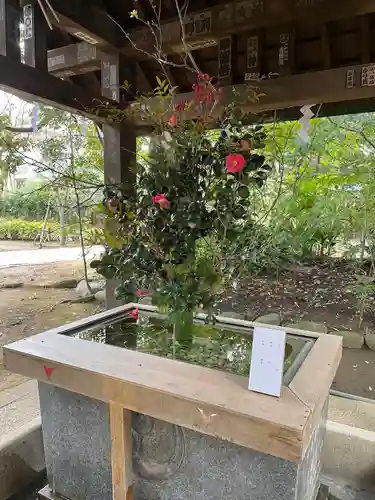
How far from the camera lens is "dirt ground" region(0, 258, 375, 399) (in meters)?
2.94

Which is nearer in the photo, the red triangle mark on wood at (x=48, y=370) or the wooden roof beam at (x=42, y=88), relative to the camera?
the red triangle mark on wood at (x=48, y=370)

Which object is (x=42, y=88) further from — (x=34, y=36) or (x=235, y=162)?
(x=235, y=162)

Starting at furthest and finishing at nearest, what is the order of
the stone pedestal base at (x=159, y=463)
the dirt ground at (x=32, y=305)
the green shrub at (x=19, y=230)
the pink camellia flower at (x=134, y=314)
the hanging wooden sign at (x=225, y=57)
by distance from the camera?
the green shrub at (x=19, y=230), the dirt ground at (x=32, y=305), the hanging wooden sign at (x=225, y=57), the pink camellia flower at (x=134, y=314), the stone pedestal base at (x=159, y=463)

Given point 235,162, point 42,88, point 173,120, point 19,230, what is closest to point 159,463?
point 235,162

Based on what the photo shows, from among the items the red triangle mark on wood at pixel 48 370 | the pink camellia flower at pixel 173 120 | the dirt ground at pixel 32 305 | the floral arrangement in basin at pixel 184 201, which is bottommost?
the dirt ground at pixel 32 305

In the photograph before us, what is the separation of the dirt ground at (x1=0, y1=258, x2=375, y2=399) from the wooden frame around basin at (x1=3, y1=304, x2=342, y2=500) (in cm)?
169

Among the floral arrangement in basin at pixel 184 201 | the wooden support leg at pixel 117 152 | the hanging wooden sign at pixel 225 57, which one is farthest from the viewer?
the wooden support leg at pixel 117 152

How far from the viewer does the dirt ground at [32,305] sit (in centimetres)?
353


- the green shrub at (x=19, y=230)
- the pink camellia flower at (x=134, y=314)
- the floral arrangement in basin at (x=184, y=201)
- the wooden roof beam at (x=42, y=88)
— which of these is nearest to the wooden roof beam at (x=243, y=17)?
the wooden roof beam at (x=42, y=88)

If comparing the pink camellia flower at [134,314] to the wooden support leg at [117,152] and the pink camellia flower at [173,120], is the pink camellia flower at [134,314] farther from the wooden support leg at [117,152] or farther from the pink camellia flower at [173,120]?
the wooden support leg at [117,152]

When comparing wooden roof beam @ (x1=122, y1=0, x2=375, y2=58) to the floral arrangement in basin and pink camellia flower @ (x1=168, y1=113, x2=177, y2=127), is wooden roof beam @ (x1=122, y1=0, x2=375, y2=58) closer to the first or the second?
the floral arrangement in basin

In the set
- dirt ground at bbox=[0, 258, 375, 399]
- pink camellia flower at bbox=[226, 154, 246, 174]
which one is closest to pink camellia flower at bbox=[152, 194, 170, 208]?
pink camellia flower at bbox=[226, 154, 246, 174]

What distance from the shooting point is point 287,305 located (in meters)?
3.73

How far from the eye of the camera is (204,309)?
1.08m
